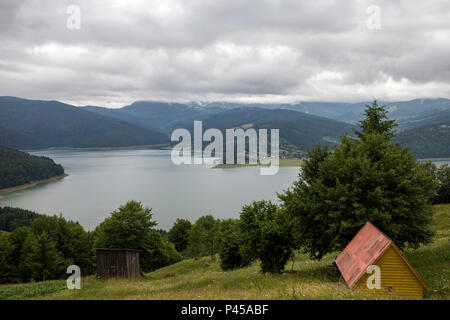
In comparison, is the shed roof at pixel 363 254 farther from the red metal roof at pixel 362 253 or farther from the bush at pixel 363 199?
the bush at pixel 363 199

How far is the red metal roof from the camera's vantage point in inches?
519

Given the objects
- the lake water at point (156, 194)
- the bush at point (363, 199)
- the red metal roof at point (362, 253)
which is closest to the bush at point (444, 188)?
the bush at point (363, 199)

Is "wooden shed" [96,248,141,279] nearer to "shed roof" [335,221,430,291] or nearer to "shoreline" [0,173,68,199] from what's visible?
"shed roof" [335,221,430,291]

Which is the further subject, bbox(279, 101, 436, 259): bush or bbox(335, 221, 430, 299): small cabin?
bbox(279, 101, 436, 259): bush

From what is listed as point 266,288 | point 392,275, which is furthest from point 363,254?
point 266,288

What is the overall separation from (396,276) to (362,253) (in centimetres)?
175

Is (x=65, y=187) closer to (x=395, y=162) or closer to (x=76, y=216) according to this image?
(x=76, y=216)

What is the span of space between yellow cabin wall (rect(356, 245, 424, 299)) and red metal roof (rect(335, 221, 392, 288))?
368 millimetres

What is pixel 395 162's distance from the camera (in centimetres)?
1953

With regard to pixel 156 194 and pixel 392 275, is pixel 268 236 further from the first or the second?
pixel 156 194

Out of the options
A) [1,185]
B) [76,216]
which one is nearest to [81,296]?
[76,216]

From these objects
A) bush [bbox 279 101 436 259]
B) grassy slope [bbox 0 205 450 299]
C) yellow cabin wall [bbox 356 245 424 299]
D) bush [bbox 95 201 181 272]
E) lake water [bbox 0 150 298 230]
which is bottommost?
lake water [bbox 0 150 298 230]

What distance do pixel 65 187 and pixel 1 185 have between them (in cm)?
3944

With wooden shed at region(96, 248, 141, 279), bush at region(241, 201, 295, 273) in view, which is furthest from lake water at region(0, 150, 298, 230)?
bush at region(241, 201, 295, 273)
